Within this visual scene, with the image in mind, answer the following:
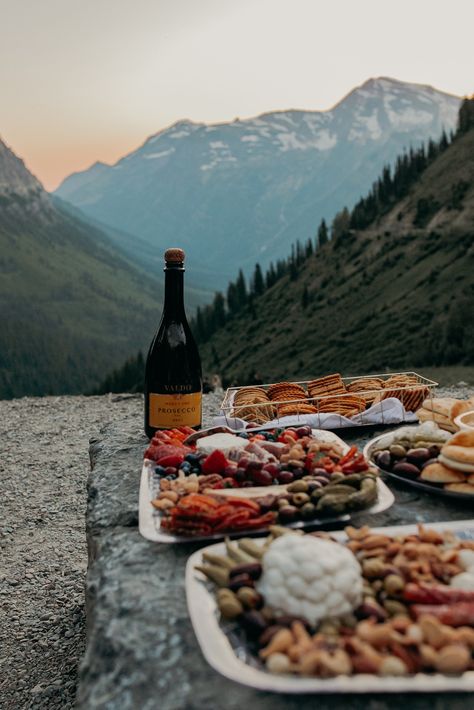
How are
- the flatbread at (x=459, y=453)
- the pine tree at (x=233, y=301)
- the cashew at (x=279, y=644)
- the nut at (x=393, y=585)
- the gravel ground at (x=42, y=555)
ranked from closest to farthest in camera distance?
the cashew at (x=279, y=644) < the nut at (x=393, y=585) < the flatbread at (x=459, y=453) < the gravel ground at (x=42, y=555) < the pine tree at (x=233, y=301)

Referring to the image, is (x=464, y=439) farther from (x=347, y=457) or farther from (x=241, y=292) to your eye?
(x=241, y=292)

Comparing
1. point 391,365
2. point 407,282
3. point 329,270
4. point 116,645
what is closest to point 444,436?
point 116,645

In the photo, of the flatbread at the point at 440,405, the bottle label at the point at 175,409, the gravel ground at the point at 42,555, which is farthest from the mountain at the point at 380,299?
the bottle label at the point at 175,409

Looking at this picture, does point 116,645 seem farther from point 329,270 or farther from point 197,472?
point 329,270

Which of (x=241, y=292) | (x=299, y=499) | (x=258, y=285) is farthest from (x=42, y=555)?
(x=241, y=292)

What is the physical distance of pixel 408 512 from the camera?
3.42m

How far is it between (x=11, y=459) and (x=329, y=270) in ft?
247

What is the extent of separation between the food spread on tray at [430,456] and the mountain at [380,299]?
4076 centimetres

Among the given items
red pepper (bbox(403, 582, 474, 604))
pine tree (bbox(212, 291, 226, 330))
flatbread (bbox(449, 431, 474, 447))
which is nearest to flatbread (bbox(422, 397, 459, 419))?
flatbread (bbox(449, 431, 474, 447))

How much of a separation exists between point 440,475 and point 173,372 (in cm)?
192

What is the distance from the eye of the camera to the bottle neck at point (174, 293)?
4.37m

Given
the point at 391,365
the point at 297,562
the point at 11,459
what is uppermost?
the point at 297,562

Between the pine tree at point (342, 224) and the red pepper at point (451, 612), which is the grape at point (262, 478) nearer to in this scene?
the red pepper at point (451, 612)

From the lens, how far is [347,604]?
2.25m
